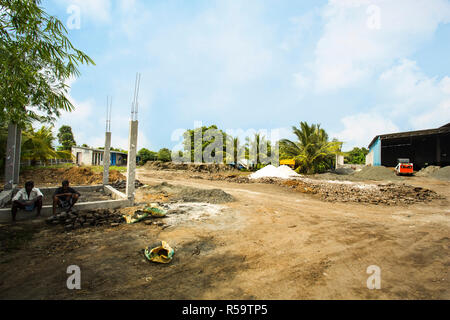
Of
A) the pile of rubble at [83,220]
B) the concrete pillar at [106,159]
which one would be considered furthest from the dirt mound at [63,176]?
the pile of rubble at [83,220]

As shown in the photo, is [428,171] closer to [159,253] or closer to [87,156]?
[159,253]

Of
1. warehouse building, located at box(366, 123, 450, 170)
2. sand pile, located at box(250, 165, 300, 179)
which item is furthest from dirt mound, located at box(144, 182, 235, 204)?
warehouse building, located at box(366, 123, 450, 170)

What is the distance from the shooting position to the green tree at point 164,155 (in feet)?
143

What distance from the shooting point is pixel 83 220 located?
210 inches

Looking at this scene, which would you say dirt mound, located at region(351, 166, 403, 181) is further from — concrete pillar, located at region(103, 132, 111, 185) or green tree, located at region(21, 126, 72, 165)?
green tree, located at region(21, 126, 72, 165)

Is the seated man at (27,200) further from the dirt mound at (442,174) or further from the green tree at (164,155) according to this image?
the green tree at (164,155)

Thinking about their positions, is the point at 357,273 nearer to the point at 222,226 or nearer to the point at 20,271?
the point at 222,226

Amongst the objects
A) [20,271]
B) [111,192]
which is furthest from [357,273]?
[111,192]

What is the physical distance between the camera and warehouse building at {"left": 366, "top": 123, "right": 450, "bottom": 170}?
24.6m

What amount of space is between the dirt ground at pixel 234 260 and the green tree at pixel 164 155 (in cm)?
3887

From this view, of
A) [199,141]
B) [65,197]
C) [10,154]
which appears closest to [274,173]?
[65,197]

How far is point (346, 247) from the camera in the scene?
4246 mm

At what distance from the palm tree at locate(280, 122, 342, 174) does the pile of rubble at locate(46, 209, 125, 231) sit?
20615 mm

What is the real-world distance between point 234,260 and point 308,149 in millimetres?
21896
